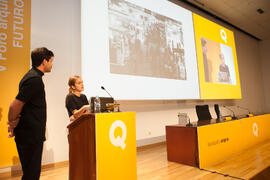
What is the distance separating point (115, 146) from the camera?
4.86 ft

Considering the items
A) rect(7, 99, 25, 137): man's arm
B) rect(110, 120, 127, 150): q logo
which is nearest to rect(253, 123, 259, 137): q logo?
rect(110, 120, 127, 150): q logo

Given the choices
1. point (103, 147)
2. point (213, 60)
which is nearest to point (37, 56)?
point (103, 147)

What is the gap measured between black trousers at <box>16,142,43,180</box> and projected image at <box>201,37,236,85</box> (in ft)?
14.0

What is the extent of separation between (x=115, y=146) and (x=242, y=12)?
675 centimetres

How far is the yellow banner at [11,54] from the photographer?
7.55 ft

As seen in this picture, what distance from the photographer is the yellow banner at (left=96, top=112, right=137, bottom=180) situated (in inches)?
54.2

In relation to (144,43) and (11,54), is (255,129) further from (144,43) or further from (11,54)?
(11,54)

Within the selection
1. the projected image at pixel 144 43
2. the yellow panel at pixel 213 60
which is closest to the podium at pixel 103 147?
the projected image at pixel 144 43

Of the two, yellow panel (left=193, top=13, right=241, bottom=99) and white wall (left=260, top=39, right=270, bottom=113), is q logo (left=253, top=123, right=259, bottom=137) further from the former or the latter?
white wall (left=260, top=39, right=270, bottom=113)

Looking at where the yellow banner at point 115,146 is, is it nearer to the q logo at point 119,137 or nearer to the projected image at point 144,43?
the q logo at point 119,137

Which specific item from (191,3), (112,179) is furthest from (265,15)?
(112,179)

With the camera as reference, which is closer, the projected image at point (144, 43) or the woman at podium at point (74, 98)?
the woman at podium at point (74, 98)

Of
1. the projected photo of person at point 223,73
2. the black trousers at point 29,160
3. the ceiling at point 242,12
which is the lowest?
the black trousers at point 29,160

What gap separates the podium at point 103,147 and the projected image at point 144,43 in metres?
1.53
